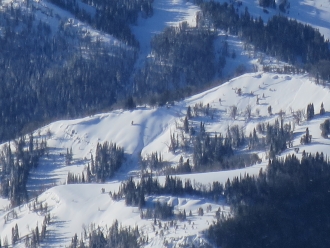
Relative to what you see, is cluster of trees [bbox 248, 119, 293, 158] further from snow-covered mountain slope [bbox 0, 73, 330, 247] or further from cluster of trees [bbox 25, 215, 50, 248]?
cluster of trees [bbox 25, 215, 50, 248]

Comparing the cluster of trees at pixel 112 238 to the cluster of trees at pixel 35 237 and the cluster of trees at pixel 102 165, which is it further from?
the cluster of trees at pixel 102 165

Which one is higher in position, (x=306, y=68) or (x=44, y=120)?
(x=306, y=68)

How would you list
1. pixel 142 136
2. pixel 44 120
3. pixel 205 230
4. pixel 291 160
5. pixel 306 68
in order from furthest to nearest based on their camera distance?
pixel 44 120
pixel 306 68
pixel 142 136
pixel 291 160
pixel 205 230

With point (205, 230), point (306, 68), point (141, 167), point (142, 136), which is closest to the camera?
point (205, 230)

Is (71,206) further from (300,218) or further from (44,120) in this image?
(44,120)

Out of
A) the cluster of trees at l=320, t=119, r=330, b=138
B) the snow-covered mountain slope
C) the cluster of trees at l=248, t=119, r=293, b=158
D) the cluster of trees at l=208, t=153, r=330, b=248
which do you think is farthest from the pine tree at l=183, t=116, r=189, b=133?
the cluster of trees at l=208, t=153, r=330, b=248

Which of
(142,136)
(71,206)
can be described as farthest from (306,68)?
(71,206)

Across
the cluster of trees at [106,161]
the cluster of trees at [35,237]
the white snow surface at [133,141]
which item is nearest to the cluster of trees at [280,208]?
the white snow surface at [133,141]

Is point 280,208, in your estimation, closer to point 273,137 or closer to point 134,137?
point 273,137
